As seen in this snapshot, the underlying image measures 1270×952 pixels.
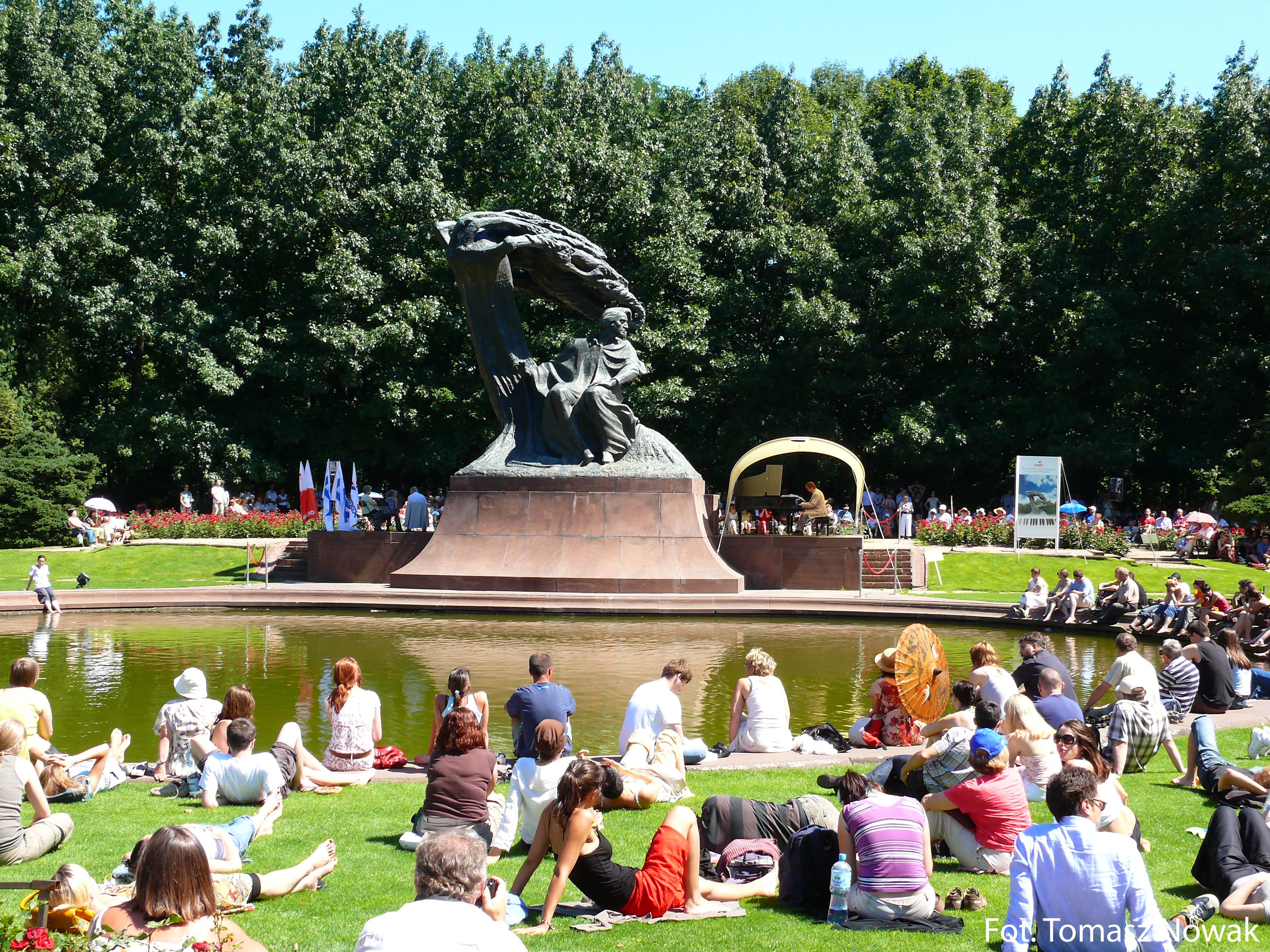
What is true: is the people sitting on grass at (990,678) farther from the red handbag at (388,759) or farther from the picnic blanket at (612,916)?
the red handbag at (388,759)

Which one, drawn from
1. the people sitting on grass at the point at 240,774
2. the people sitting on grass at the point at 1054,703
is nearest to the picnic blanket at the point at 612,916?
the people sitting on grass at the point at 240,774

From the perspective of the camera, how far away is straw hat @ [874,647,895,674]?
9.73 meters

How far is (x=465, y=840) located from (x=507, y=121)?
39939 millimetres

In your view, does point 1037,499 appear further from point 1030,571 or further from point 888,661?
point 888,661

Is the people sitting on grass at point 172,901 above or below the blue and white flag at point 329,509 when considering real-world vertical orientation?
below

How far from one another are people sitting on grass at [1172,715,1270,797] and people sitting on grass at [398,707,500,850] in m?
4.46

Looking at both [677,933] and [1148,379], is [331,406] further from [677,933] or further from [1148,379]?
[677,933]

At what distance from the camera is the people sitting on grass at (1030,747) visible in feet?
25.5

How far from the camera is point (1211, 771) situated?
795cm

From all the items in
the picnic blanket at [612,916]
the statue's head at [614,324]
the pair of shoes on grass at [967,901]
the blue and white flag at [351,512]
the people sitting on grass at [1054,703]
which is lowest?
the picnic blanket at [612,916]

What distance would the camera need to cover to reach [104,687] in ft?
43.2

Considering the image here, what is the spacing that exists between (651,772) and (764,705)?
1744 mm

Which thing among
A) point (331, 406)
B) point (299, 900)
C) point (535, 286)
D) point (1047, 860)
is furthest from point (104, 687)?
point (331, 406)

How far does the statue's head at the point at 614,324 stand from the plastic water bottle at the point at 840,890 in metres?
20.7
